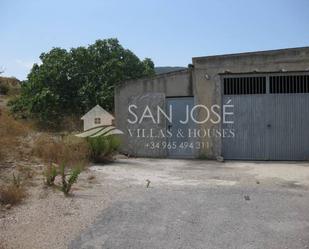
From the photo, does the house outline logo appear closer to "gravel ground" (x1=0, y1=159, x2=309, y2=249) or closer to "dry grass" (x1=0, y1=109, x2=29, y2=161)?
"dry grass" (x1=0, y1=109, x2=29, y2=161)

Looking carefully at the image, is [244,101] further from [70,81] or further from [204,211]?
[70,81]

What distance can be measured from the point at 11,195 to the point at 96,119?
33.8 ft

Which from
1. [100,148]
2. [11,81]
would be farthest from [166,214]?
[11,81]

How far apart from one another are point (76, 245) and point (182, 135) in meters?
9.97

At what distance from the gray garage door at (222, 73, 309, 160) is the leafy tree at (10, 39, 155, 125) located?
8.82 m

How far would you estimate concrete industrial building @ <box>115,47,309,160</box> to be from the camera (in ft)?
47.3

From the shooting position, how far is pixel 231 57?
14.7 metres

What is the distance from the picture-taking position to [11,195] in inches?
304

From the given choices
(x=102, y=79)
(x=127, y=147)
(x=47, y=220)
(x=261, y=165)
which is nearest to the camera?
(x=47, y=220)

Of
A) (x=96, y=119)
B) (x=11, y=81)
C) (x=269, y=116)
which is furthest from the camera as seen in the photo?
(x=11, y=81)

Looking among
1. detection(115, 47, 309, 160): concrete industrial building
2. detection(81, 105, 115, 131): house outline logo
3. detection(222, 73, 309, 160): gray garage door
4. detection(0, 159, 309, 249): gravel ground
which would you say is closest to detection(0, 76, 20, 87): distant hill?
detection(81, 105, 115, 131): house outline logo

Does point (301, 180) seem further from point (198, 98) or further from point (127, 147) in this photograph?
point (127, 147)

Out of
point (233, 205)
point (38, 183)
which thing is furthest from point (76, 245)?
point (38, 183)

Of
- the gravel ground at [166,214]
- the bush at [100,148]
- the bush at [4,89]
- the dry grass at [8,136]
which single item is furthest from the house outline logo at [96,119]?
the bush at [4,89]
